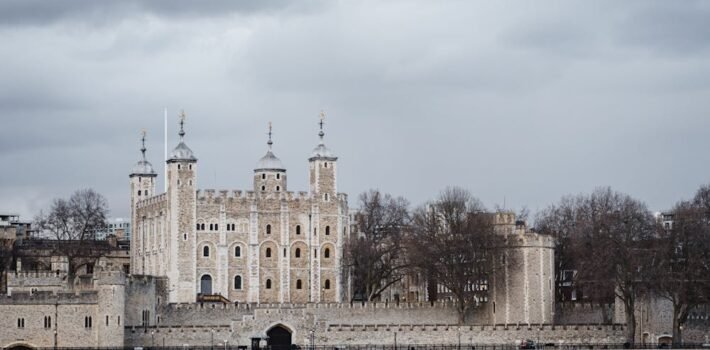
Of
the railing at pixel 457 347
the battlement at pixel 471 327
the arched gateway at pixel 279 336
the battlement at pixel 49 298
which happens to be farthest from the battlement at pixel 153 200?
the battlement at pixel 49 298

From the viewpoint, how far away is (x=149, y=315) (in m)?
109

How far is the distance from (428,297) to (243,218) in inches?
616

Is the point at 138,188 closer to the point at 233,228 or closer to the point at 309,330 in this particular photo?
→ the point at 233,228

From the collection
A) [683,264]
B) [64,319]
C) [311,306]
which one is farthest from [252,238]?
[683,264]

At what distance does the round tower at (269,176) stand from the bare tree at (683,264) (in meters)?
30.6

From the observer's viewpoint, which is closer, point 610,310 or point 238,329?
Result: point 238,329

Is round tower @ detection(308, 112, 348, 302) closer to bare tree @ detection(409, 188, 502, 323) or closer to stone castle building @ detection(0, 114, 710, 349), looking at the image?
stone castle building @ detection(0, 114, 710, 349)

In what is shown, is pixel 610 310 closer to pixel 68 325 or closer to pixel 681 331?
pixel 681 331

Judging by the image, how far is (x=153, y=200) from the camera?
13325 cm

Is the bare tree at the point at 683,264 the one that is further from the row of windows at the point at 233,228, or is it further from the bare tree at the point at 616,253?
the row of windows at the point at 233,228

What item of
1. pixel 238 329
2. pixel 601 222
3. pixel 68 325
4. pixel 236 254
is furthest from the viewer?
pixel 236 254

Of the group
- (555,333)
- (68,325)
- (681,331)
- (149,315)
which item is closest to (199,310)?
(149,315)

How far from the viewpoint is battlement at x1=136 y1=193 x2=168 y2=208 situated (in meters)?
131

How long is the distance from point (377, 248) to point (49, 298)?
33.5 meters
